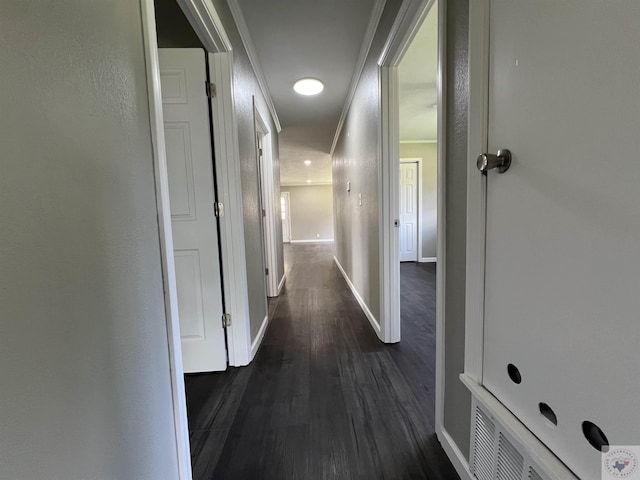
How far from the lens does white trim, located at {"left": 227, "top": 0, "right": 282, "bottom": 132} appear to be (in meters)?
1.83

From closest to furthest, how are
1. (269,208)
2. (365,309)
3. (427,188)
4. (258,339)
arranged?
(258,339) → (365,309) → (269,208) → (427,188)

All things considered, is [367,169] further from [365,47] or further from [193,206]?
[193,206]

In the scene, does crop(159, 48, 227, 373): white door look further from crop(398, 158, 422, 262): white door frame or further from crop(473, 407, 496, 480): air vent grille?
crop(398, 158, 422, 262): white door frame

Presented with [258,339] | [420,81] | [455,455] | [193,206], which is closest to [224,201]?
[193,206]

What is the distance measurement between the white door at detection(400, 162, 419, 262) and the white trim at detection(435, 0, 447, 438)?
4.36m

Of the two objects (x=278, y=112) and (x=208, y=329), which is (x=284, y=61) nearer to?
(x=278, y=112)

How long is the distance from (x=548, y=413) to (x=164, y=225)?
1.18 meters

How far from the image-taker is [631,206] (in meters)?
0.47

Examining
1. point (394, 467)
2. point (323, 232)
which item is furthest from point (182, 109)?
point (323, 232)

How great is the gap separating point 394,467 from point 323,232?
31.7 ft

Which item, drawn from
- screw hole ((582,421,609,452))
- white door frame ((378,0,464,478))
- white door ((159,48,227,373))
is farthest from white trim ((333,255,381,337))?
screw hole ((582,421,609,452))

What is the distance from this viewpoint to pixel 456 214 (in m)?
1.07

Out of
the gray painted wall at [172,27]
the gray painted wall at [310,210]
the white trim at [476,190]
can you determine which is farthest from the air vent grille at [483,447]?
the gray painted wall at [310,210]

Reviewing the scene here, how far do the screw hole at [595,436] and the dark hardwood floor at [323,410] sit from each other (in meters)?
0.72
